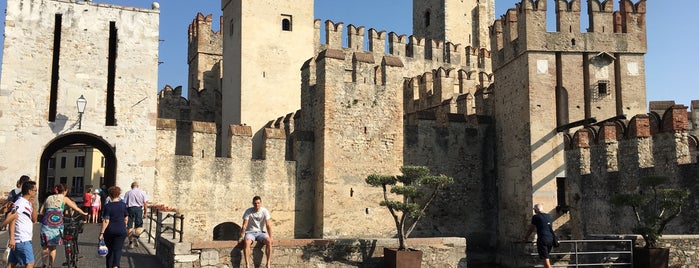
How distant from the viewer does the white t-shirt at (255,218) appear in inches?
458

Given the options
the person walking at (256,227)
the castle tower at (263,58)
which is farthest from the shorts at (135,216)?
the castle tower at (263,58)

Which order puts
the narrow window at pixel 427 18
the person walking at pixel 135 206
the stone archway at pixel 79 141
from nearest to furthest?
1. the person walking at pixel 135 206
2. the stone archway at pixel 79 141
3. the narrow window at pixel 427 18

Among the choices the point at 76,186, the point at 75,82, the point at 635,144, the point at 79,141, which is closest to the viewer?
the point at 635,144

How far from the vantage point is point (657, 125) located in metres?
17.0

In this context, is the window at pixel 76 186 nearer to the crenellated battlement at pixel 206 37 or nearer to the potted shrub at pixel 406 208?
the crenellated battlement at pixel 206 37

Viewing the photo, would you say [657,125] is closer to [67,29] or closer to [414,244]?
[414,244]

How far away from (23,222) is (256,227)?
176 inches

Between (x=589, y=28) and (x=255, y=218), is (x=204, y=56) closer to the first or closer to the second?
(x=589, y=28)

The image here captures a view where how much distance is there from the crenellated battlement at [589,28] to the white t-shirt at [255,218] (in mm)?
12456

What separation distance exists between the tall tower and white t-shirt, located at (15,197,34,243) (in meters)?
31.3

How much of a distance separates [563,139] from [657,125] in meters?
3.74

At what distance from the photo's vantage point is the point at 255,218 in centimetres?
1166

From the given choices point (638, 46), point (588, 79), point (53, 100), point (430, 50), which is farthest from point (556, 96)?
point (53, 100)

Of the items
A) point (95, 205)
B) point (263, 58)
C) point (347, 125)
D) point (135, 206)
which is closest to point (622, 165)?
point (347, 125)
